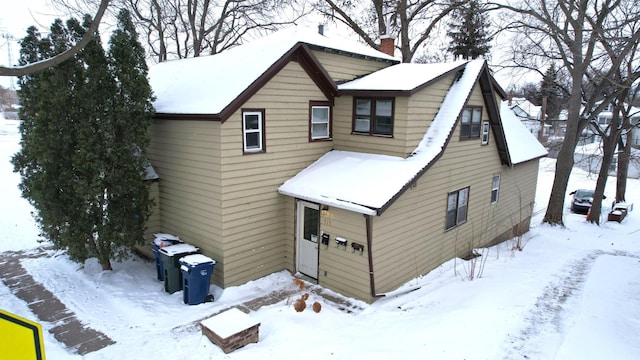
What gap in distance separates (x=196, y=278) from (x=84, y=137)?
407 centimetres

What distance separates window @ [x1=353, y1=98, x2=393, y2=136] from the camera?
10.6 meters

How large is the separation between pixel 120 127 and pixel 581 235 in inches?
712

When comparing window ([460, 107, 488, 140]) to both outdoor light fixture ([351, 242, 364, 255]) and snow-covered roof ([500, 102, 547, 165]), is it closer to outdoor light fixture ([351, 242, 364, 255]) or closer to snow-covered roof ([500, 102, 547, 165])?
snow-covered roof ([500, 102, 547, 165])

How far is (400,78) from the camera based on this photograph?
35.9 ft

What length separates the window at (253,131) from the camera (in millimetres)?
9469

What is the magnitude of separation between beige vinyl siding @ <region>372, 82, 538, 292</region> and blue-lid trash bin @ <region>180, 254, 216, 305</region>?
388 cm

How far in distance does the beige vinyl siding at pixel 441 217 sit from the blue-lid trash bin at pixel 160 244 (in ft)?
16.8

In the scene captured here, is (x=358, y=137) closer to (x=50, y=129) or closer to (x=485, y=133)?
(x=485, y=133)

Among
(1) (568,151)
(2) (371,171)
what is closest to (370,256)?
(2) (371,171)

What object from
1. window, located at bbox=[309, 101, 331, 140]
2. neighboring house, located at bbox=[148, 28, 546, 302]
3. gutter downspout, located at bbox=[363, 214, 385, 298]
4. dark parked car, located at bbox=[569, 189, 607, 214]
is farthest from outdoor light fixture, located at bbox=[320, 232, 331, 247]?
dark parked car, located at bbox=[569, 189, 607, 214]

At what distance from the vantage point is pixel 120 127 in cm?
958

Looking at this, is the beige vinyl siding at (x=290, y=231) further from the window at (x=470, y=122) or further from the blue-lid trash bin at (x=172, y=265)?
the window at (x=470, y=122)

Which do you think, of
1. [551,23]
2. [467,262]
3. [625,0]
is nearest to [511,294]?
[467,262]

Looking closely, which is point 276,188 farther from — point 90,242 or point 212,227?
point 90,242
